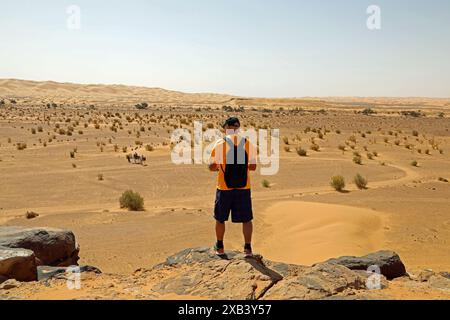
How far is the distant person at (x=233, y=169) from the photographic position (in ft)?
19.0

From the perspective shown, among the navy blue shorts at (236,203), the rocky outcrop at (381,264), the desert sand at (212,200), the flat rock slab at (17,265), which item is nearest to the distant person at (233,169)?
the navy blue shorts at (236,203)

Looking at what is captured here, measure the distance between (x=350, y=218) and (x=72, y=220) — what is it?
8.00 meters

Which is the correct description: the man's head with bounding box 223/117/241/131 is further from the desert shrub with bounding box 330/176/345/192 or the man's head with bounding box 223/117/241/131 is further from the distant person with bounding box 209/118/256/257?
the desert shrub with bounding box 330/176/345/192

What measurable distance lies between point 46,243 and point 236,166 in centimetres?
431

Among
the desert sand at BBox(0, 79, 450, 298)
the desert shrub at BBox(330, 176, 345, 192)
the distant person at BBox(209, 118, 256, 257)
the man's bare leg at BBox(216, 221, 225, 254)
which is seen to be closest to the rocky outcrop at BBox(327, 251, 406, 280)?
the man's bare leg at BBox(216, 221, 225, 254)

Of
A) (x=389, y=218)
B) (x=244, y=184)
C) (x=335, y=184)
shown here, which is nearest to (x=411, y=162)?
(x=335, y=184)

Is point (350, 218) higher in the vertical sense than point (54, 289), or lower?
lower

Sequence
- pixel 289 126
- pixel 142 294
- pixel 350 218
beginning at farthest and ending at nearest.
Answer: pixel 289 126 < pixel 350 218 < pixel 142 294

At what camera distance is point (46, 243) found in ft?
26.3

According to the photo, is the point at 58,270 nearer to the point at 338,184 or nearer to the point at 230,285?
the point at 230,285

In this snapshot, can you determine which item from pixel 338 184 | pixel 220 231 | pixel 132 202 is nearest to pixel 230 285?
pixel 220 231

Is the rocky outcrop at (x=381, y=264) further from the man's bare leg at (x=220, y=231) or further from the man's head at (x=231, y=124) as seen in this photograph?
the man's head at (x=231, y=124)
